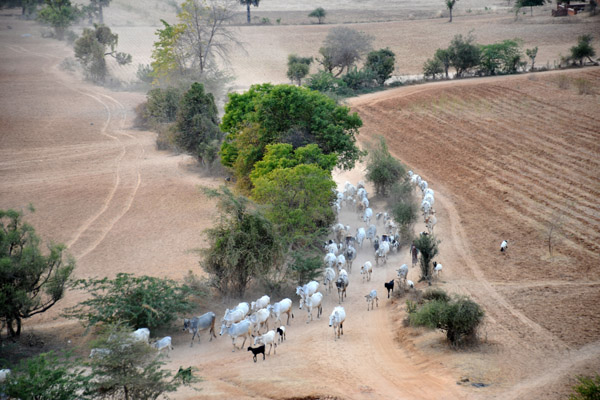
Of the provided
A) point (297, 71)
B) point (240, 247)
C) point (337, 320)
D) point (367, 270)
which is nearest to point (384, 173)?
point (367, 270)

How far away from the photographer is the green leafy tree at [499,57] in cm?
4894

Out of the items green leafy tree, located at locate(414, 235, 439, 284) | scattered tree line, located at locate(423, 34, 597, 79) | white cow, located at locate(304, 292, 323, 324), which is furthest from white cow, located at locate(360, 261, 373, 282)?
scattered tree line, located at locate(423, 34, 597, 79)

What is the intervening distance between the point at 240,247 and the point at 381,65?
118 ft

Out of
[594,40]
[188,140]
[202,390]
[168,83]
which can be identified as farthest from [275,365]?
[594,40]

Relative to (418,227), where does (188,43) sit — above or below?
above

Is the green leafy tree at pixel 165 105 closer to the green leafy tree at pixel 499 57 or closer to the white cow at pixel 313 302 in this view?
the white cow at pixel 313 302

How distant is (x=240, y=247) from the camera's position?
16.1 metres

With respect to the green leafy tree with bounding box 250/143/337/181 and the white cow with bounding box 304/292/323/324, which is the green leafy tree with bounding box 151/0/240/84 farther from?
the white cow with bounding box 304/292/323/324

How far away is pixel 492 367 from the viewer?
484 inches

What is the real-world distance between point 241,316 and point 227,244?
2506mm

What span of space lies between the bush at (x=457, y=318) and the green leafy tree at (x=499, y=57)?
1585 inches

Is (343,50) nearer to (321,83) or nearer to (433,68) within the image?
(433,68)

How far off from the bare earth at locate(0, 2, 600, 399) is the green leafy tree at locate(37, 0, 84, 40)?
1041 inches

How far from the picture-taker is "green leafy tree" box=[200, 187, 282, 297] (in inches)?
632
